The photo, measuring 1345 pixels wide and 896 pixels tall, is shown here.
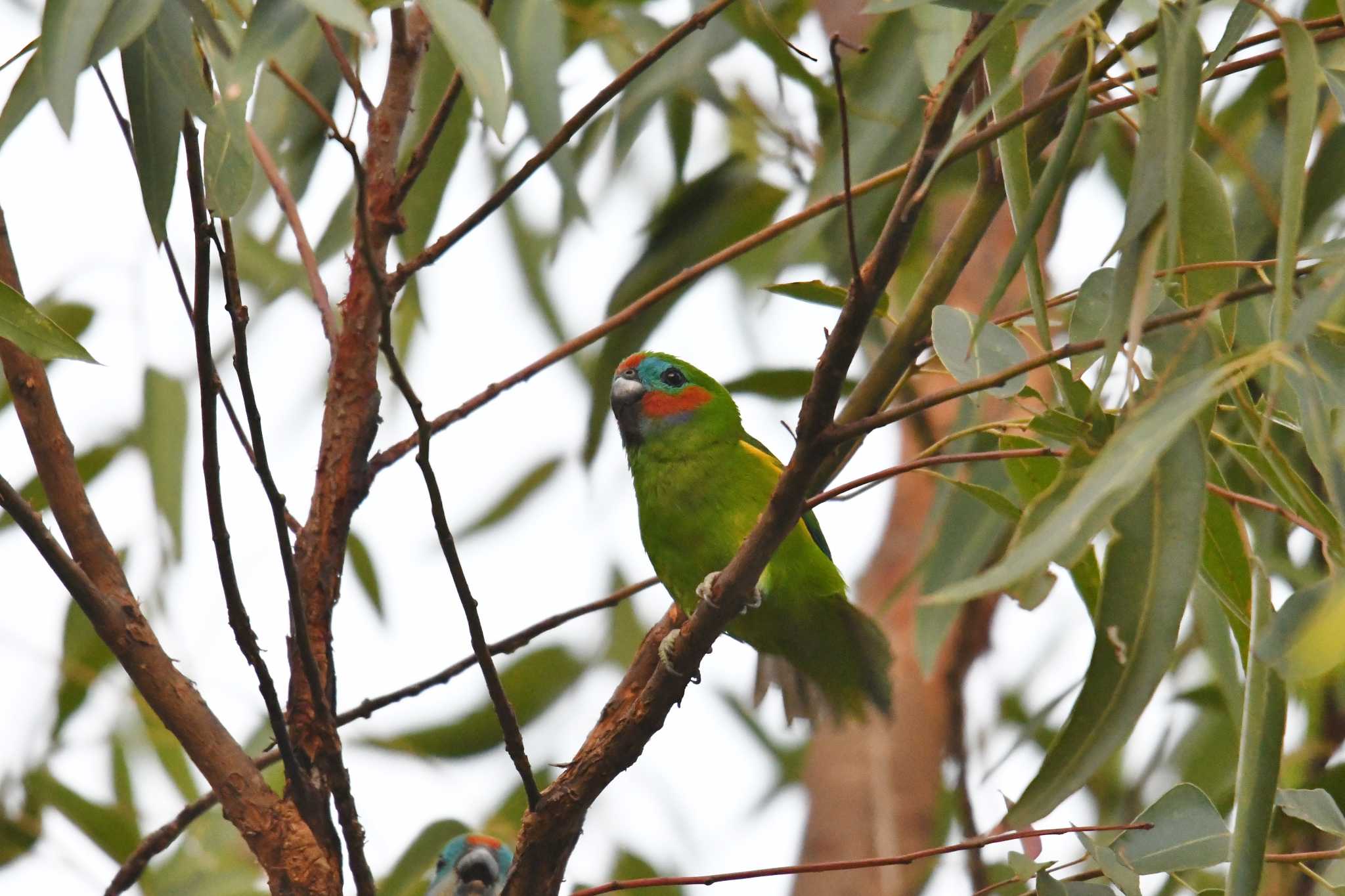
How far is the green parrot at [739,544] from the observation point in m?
2.77

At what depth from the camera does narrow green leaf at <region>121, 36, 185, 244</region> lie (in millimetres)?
1735

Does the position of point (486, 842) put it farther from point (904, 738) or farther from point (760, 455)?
point (760, 455)

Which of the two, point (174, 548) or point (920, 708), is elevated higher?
point (174, 548)

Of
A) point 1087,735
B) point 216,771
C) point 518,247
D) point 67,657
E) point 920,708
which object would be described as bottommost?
point 1087,735

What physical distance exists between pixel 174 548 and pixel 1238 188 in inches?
101

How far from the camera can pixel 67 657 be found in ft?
11.0

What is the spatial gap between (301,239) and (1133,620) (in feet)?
4.97

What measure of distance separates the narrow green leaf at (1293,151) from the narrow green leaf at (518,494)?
316 centimetres

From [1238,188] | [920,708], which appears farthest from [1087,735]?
[920,708]

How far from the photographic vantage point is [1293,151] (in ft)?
3.97

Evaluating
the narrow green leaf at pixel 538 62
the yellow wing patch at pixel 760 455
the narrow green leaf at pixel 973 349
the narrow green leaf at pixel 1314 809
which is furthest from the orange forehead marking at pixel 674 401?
the narrow green leaf at pixel 1314 809

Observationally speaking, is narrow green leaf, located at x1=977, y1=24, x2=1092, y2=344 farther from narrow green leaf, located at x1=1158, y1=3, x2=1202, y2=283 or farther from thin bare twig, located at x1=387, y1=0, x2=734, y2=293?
thin bare twig, located at x1=387, y1=0, x2=734, y2=293

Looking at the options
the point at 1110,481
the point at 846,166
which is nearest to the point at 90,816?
the point at 846,166

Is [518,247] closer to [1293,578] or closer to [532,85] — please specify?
[532,85]
